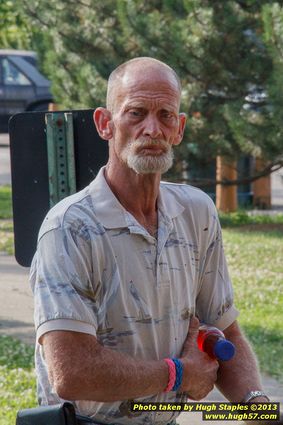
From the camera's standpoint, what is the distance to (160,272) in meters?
2.97

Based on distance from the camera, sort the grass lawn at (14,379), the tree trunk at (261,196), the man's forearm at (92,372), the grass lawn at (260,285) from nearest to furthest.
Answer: the man's forearm at (92,372) → the grass lawn at (14,379) → the grass lawn at (260,285) → the tree trunk at (261,196)

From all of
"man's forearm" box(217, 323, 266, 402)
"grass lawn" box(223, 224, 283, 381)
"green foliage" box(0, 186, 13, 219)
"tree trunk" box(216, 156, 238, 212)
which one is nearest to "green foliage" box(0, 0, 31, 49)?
"green foliage" box(0, 186, 13, 219)

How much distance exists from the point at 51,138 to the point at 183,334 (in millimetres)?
1097

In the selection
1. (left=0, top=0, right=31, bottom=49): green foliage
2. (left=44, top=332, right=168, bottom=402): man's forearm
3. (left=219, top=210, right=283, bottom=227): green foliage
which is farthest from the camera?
(left=0, top=0, right=31, bottom=49): green foliage

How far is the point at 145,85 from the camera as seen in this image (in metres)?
3.03

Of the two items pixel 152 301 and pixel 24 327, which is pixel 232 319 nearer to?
pixel 152 301

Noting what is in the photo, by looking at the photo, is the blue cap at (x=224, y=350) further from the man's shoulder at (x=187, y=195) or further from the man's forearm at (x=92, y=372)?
the man's shoulder at (x=187, y=195)

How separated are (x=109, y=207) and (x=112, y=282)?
207 millimetres

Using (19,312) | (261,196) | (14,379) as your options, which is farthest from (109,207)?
(261,196)

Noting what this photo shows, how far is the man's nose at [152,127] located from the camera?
2.99 metres

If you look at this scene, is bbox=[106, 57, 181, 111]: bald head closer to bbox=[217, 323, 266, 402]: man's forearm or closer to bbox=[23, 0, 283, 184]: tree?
bbox=[217, 323, 266, 402]: man's forearm

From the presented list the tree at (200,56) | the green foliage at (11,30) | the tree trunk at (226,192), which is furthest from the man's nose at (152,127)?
the green foliage at (11,30)

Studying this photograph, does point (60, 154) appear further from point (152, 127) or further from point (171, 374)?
point (171, 374)

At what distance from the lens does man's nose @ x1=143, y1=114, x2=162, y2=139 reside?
2.99 m
